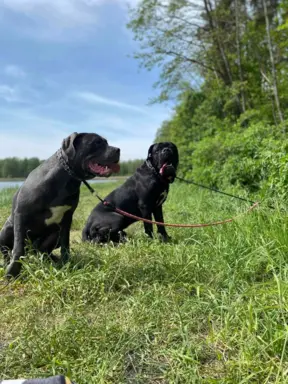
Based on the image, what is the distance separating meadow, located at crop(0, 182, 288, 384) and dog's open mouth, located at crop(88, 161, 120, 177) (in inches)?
29.0

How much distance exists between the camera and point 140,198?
4.61 m

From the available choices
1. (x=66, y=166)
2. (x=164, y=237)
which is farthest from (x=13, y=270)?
(x=164, y=237)

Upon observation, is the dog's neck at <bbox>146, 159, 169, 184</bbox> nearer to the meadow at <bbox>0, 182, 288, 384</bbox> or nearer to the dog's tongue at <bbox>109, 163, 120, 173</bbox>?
the meadow at <bbox>0, 182, 288, 384</bbox>

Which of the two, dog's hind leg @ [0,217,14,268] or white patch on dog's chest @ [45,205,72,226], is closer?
white patch on dog's chest @ [45,205,72,226]

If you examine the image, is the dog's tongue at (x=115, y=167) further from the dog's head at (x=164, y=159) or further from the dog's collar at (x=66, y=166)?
the dog's head at (x=164, y=159)

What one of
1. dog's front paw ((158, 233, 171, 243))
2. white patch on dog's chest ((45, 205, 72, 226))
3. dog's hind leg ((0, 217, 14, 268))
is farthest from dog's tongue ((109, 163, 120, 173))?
dog's front paw ((158, 233, 171, 243))

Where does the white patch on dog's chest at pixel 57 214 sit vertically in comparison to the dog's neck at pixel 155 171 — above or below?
below

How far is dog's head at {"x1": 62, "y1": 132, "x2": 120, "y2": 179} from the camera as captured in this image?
2930mm

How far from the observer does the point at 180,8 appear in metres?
15.0

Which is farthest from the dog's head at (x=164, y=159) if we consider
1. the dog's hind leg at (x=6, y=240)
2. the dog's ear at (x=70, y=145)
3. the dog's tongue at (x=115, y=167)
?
the dog's hind leg at (x=6, y=240)

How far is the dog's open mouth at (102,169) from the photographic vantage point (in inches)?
117

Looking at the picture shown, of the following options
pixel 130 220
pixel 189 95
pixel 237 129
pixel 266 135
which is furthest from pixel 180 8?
pixel 130 220

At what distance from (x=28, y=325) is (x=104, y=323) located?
46 cm

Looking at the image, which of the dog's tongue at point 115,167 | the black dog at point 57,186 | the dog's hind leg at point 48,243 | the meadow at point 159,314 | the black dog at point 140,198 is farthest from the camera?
the black dog at point 140,198
